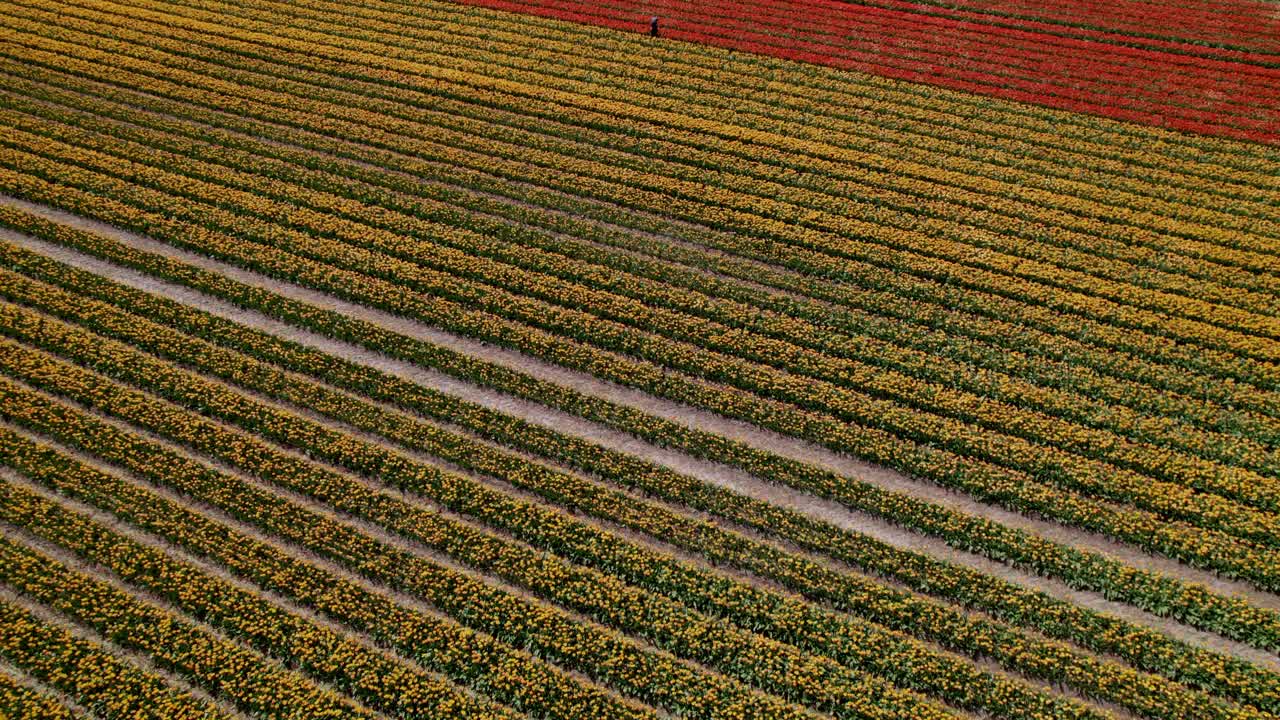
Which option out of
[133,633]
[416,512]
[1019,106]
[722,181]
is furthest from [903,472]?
[1019,106]

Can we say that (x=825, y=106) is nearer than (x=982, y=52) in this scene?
Yes

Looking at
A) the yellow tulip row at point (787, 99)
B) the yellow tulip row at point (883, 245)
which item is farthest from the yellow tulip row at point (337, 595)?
the yellow tulip row at point (787, 99)

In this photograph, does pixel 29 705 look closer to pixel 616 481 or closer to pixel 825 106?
pixel 616 481

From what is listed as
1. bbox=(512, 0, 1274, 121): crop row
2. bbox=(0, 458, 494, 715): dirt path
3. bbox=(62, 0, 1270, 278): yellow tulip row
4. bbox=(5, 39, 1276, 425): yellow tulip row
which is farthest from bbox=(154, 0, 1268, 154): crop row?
bbox=(0, 458, 494, 715): dirt path

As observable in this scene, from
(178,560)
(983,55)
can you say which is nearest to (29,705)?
(178,560)

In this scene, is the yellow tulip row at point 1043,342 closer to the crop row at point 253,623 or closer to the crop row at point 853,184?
the crop row at point 853,184

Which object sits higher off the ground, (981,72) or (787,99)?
(981,72)

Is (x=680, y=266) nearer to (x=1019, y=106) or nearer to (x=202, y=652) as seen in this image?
(x=202, y=652)
